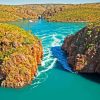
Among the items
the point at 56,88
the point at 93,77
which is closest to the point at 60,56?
the point at 93,77

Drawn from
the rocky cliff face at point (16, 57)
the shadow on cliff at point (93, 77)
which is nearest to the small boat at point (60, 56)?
the shadow on cliff at point (93, 77)

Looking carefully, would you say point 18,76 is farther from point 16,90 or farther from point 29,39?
point 29,39

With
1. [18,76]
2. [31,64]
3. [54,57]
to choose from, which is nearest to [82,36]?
[54,57]

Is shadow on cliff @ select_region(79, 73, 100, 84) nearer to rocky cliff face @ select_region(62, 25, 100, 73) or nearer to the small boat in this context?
rocky cliff face @ select_region(62, 25, 100, 73)

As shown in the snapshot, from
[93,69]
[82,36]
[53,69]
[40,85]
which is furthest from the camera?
[82,36]

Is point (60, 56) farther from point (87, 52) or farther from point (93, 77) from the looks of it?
point (93, 77)
